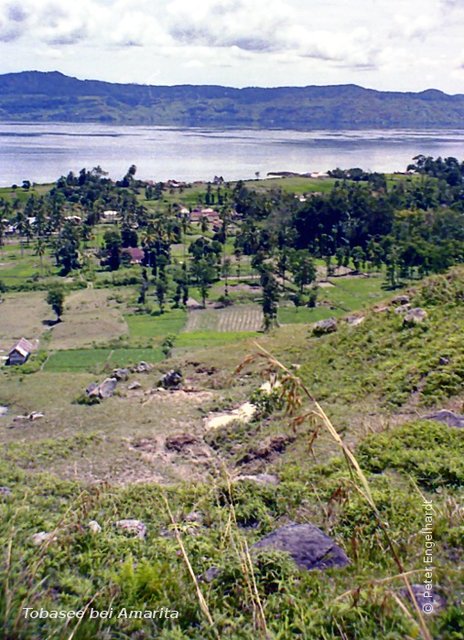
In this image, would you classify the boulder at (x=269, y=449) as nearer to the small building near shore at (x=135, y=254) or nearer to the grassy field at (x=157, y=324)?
the grassy field at (x=157, y=324)

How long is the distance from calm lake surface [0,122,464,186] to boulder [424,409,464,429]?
85.5 metres

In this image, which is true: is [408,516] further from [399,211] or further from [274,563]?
[399,211]

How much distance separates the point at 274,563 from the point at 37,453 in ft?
17.8

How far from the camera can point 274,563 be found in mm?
3572

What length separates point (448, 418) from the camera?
6.90 metres

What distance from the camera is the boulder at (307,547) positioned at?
371 centimetres

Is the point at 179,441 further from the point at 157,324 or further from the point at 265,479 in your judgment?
the point at 157,324

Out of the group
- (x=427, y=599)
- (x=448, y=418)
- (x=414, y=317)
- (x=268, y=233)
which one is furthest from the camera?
(x=268, y=233)

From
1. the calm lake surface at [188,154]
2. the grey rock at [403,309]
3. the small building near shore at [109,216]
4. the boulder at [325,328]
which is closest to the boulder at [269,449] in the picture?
the grey rock at [403,309]

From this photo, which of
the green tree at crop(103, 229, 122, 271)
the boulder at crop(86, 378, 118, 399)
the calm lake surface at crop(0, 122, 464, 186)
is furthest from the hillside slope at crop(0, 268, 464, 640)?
the calm lake surface at crop(0, 122, 464, 186)

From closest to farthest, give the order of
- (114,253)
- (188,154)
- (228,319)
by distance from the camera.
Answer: (228,319) → (114,253) → (188,154)

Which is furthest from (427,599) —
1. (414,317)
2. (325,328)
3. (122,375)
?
(122,375)

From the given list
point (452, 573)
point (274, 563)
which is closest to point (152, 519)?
point (274, 563)

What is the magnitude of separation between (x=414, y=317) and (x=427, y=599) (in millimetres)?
8588
